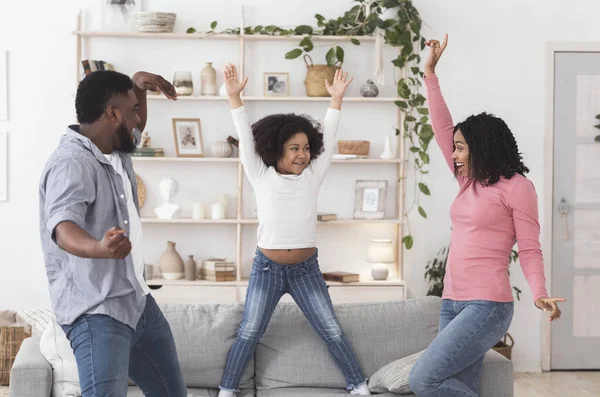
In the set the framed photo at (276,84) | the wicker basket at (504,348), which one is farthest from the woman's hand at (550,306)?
the framed photo at (276,84)

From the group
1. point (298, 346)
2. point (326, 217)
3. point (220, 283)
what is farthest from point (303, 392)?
point (326, 217)

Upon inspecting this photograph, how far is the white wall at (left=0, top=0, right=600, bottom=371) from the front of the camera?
5422 mm

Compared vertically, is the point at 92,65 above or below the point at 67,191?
above

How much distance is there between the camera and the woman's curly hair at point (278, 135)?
363 centimetres

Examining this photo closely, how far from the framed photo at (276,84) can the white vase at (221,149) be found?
1.44 feet

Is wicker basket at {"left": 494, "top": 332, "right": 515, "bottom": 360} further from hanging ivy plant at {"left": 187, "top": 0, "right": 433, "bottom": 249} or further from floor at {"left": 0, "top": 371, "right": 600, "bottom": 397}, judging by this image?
hanging ivy plant at {"left": 187, "top": 0, "right": 433, "bottom": 249}

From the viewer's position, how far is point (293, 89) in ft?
18.0

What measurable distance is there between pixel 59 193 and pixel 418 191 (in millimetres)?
3848

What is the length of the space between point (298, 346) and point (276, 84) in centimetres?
245

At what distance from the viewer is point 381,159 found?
5.35 meters

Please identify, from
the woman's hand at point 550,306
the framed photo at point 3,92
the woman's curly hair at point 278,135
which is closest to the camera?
the woman's hand at point 550,306

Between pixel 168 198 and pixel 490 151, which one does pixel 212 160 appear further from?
pixel 490 151

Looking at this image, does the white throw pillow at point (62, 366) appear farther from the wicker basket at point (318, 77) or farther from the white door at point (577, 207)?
the white door at point (577, 207)

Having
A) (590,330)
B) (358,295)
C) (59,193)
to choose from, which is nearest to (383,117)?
(358,295)
